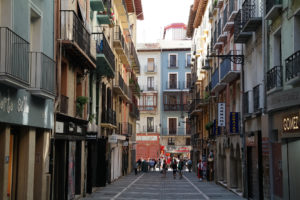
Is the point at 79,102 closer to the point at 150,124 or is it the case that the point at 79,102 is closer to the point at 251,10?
the point at 251,10

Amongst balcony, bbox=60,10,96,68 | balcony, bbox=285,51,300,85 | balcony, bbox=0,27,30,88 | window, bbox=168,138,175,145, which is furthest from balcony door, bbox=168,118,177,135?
balcony, bbox=0,27,30,88

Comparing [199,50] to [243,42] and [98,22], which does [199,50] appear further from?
[243,42]

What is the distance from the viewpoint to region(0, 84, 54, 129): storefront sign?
38.6 feet

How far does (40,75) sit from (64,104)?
530 centimetres

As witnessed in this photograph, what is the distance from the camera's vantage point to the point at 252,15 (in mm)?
20828

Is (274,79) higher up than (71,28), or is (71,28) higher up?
(71,28)

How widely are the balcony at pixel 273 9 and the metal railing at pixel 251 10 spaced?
1.87 meters

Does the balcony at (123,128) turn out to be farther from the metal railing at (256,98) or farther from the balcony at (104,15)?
the metal railing at (256,98)

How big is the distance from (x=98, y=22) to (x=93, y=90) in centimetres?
397

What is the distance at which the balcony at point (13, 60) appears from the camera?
10617 millimetres

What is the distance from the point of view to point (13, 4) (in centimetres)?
1235

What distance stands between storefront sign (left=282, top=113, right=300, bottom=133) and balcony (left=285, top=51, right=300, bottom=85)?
3.35 feet

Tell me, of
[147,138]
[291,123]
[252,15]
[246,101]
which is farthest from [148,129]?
[291,123]

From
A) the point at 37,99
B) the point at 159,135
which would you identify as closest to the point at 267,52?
the point at 37,99
